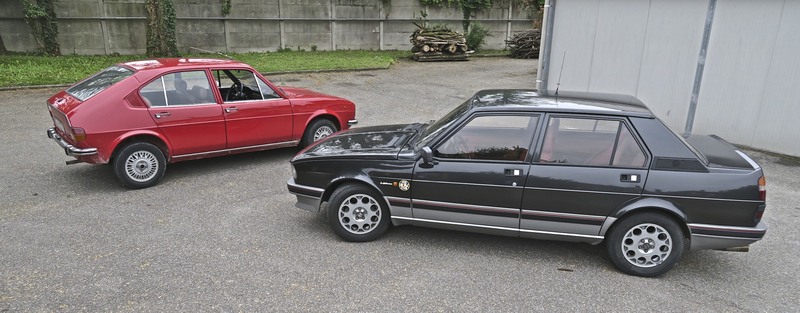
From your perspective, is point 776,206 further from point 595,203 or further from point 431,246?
point 431,246

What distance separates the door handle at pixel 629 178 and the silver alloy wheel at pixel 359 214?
225 cm

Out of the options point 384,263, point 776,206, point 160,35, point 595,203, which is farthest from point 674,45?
point 160,35

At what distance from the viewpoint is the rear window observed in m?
6.63

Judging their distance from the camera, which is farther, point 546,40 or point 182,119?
point 546,40

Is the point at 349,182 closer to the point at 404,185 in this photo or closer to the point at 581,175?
the point at 404,185

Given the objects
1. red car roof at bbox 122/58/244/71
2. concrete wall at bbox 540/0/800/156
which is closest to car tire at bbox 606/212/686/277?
red car roof at bbox 122/58/244/71

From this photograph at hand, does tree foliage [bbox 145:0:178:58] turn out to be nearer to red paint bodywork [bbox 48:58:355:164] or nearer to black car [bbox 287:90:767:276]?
red paint bodywork [bbox 48:58:355:164]

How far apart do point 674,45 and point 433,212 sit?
704 cm

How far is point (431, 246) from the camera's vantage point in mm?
5180

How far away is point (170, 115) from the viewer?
6730 mm

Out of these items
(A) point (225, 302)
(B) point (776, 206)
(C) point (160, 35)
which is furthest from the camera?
(C) point (160, 35)

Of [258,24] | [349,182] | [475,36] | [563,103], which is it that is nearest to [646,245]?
[563,103]

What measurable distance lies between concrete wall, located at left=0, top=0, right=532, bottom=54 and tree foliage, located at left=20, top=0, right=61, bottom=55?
0.84 feet

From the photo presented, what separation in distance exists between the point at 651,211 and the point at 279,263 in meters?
3.36
